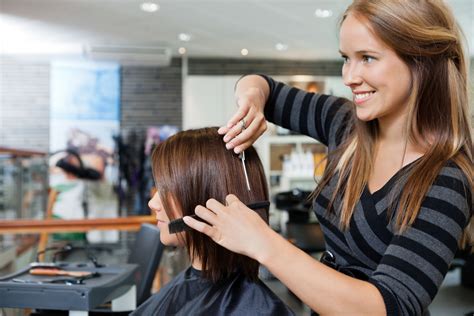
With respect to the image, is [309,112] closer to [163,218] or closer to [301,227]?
[163,218]

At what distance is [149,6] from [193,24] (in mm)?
842

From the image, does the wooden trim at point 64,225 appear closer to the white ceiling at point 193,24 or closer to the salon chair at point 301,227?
the salon chair at point 301,227

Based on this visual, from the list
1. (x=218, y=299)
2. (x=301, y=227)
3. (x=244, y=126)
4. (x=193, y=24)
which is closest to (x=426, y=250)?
(x=244, y=126)

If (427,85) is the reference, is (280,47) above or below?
above

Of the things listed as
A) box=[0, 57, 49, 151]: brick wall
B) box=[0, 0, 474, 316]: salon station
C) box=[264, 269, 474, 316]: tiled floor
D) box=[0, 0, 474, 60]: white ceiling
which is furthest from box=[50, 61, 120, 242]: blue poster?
box=[264, 269, 474, 316]: tiled floor

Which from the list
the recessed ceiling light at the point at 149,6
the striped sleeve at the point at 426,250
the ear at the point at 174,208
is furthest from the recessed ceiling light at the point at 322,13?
the striped sleeve at the point at 426,250

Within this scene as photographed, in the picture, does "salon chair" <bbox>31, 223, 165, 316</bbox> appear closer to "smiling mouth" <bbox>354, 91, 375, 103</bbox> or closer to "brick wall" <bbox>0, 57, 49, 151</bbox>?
"smiling mouth" <bbox>354, 91, 375, 103</bbox>

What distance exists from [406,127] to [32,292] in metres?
1.13

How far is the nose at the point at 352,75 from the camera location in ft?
3.31

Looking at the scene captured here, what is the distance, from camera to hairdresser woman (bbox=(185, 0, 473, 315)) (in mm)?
821

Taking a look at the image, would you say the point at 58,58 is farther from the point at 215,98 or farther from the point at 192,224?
the point at 192,224

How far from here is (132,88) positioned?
815 cm

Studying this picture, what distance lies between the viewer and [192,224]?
0.87 metres

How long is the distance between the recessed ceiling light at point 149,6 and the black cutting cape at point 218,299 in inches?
173
